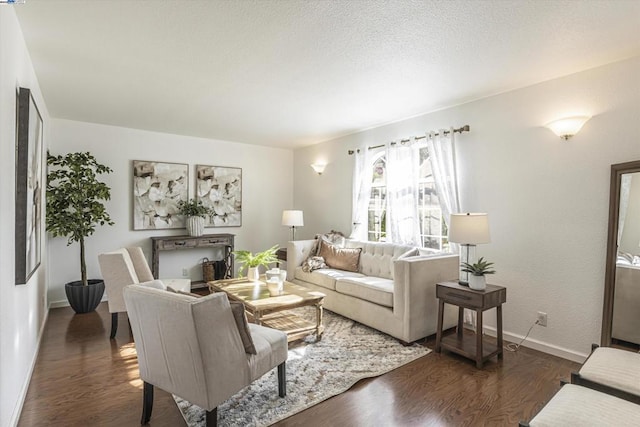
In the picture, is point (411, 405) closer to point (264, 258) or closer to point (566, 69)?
point (264, 258)

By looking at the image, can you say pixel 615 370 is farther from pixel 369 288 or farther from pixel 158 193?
pixel 158 193

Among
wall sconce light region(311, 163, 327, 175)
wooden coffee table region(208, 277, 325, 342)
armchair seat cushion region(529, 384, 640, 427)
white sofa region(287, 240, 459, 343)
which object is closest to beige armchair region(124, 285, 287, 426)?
wooden coffee table region(208, 277, 325, 342)

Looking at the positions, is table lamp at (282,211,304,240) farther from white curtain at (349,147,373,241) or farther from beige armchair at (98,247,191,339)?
beige armchair at (98,247,191,339)

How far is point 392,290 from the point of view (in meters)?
3.33

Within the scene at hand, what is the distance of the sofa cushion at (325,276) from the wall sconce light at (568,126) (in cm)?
248

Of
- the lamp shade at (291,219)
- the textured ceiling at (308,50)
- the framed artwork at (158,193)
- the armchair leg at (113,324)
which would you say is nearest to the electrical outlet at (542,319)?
the textured ceiling at (308,50)

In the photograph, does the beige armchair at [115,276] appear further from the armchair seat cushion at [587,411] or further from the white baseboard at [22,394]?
the armchair seat cushion at [587,411]

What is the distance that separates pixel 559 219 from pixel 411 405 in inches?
83.1

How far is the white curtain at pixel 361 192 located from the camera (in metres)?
4.92

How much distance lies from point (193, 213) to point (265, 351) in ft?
12.2

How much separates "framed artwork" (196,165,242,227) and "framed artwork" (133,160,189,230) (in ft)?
0.83

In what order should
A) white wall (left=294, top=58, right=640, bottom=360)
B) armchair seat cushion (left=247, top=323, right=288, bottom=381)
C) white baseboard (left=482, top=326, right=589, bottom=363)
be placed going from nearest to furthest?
armchair seat cushion (left=247, top=323, right=288, bottom=381) → white wall (left=294, top=58, right=640, bottom=360) → white baseboard (left=482, top=326, right=589, bottom=363)

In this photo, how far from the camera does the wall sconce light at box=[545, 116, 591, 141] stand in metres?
2.82

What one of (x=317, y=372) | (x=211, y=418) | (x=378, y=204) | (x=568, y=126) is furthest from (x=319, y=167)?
(x=211, y=418)
